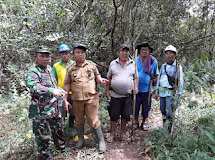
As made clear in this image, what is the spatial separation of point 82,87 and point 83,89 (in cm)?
4

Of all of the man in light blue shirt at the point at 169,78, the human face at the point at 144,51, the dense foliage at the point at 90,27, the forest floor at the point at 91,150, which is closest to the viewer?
the forest floor at the point at 91,150

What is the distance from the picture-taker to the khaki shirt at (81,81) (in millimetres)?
3186

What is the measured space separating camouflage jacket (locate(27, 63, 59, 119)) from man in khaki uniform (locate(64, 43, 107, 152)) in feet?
1.42

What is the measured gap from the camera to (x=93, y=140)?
3777 mm

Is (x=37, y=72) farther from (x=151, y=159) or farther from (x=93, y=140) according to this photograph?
(x=151, y=159)

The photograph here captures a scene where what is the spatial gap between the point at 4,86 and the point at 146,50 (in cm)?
648

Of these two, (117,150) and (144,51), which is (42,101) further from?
(144,51)

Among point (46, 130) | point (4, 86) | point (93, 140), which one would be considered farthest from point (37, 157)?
point (4, 86)

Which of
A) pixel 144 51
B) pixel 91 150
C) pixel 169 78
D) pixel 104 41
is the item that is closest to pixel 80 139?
pixel 91 150

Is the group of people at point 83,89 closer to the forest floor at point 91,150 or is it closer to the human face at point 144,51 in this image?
the human face at point 144,51

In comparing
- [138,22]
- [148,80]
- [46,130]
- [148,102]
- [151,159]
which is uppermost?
[138,22]

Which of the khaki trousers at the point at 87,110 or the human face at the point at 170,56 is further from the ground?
the human face at the point at 170,56

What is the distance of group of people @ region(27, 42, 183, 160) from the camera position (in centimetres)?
274

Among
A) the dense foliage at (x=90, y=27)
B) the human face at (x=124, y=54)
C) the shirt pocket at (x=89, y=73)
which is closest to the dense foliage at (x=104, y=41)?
the dense foliage at (x=90, y=27)
